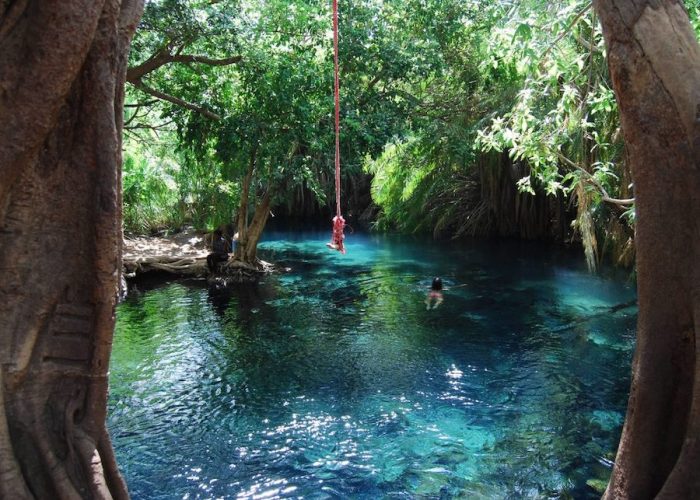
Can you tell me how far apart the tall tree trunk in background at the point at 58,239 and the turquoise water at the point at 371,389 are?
7.60 ft

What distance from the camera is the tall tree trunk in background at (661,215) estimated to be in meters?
2.82

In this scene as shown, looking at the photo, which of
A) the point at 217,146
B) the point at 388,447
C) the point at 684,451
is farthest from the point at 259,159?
the point at 684,451

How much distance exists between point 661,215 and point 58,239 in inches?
112

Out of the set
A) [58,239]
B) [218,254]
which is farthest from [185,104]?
[58,239]

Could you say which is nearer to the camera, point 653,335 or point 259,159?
point 653,335

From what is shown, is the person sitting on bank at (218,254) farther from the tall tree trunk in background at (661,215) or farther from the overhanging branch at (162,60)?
the tall tree trunk in background at (661,215)

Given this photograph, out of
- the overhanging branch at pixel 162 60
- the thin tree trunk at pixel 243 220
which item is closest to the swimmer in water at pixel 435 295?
the thin tree trunk at pixel 243 220

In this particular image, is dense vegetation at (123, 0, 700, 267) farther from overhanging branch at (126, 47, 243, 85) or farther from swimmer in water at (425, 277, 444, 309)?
swimmer in water at (425, 277, 444, 309)

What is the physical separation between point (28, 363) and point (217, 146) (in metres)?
6.82

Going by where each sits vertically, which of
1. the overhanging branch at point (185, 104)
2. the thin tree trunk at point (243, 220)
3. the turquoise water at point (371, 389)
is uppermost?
the overhanging branch at point (185, 104)

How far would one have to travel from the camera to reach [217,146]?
9258 millimetres

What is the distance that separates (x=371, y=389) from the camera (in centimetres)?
720

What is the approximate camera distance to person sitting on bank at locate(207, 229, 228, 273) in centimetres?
1422

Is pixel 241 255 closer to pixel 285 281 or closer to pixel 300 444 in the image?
pixel 285 281
